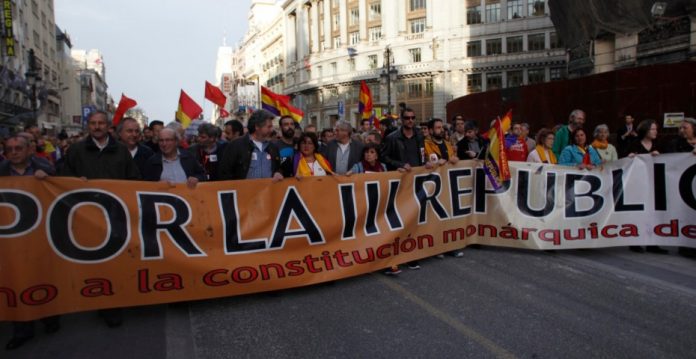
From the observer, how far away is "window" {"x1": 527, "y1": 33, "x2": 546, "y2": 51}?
185 feet

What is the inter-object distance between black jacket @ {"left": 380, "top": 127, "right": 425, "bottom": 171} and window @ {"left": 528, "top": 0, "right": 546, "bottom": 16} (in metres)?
55.9

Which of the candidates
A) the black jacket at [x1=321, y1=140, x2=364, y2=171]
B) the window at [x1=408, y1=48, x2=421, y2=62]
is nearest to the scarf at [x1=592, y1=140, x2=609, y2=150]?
the black jacket at [x1=321, y1=140, x2=364, y2=171]

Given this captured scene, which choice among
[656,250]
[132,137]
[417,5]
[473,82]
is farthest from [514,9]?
[132,137]

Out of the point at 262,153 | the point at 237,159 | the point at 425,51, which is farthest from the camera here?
the point at 425,51

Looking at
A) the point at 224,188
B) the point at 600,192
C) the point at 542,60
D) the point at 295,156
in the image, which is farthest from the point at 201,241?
the point at 542,60

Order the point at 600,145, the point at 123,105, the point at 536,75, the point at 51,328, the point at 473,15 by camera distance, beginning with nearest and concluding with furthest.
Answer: the point at 51,328, the point at 600,145, the point at 123,105, the point at 536,75, the point at 473,15

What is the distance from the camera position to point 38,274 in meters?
4.29

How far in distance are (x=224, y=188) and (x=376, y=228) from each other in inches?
71.9

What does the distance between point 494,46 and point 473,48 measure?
2420 mm

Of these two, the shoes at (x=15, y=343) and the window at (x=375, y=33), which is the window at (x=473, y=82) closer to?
the window at (x=375, y=33)

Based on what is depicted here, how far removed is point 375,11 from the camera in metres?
67.2

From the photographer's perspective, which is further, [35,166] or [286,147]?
[286,147]

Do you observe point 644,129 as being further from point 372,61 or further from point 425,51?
point 372,61

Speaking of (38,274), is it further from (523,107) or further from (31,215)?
(523,107)
